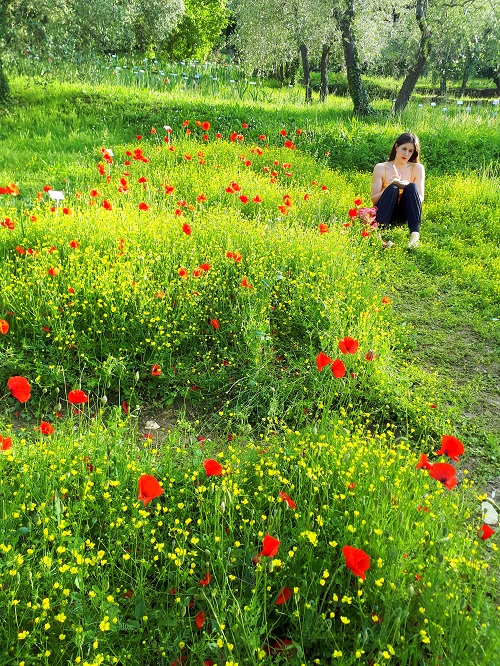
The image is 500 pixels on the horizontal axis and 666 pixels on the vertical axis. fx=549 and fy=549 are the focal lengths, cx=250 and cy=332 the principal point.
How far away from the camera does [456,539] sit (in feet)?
7.75

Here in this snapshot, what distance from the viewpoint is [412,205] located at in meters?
6.52

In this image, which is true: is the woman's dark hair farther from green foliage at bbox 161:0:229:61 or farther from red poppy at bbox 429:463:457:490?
green foliage at bbox 161:0:229:61

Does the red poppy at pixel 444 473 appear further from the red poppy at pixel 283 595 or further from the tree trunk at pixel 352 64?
the tree trunk at pixel 352 64

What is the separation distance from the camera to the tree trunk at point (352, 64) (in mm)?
12383

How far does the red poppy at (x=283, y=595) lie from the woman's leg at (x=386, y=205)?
209 inches

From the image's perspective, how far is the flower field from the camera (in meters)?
2.02

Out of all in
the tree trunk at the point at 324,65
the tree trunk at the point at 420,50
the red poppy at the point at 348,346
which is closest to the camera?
the red poppy at the point at 348,346

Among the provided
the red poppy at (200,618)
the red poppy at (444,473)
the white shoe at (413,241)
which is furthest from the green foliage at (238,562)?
the white shoe at (413,241)

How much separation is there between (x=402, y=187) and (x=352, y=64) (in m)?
7.36

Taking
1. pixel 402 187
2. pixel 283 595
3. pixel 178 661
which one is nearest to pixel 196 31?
pixel 402 187

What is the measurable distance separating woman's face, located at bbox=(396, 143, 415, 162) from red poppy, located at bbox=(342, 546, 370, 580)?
589cm

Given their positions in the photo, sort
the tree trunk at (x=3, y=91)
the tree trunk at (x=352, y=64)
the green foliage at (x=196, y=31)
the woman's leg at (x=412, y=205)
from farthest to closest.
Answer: the green foliage at (x=196, y=31) < the tree trunk at (x=352, y=64) < the tree trunk at (x=3, y=91) < the woman's leg at (x=412, y=205)

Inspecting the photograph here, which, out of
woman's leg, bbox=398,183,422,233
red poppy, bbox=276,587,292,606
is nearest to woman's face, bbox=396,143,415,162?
woman's leg, bbox=398,183,422,233

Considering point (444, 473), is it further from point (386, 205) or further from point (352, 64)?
point (352, 64)
